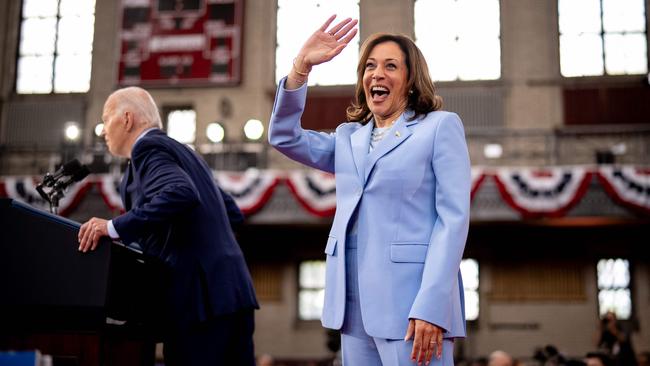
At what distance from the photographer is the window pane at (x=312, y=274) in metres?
15.6

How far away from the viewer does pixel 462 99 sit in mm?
15172

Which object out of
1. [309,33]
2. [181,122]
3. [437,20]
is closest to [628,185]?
[437,20]

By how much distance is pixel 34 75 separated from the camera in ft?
55.4

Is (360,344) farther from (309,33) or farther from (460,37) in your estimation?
(460,37)

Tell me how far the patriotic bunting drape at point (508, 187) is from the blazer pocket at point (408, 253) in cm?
976

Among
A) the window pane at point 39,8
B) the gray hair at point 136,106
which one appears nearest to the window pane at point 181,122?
the window pane at point 39,8

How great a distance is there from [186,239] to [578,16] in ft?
43.8

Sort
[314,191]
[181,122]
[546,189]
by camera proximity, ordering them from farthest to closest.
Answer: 1. [181,122]
2. [314,191]
3. [546,189]

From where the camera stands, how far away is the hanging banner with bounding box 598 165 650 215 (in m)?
12.4

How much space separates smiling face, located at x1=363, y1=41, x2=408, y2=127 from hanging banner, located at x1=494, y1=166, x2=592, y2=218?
10.6m

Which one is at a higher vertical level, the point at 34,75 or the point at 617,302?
the point at 34,75

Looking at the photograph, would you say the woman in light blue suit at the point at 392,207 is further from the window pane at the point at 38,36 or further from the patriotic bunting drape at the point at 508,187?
the window pane at the point at 38,36

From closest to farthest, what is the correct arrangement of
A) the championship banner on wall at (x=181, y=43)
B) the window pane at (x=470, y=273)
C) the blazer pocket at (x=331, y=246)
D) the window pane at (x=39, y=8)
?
the blazer pocket at (x=331, y=246), the window pane at (x=470, y=273), the championship banner on wall at (x=181, y=43), the window pane at (x=39, y=8)

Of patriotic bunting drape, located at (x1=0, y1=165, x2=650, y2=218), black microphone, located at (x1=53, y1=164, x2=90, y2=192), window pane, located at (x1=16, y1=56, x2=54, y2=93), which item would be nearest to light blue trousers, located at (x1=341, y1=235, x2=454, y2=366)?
black microphone, located at (x1=53, y1=164, x2=90, y2=192)
